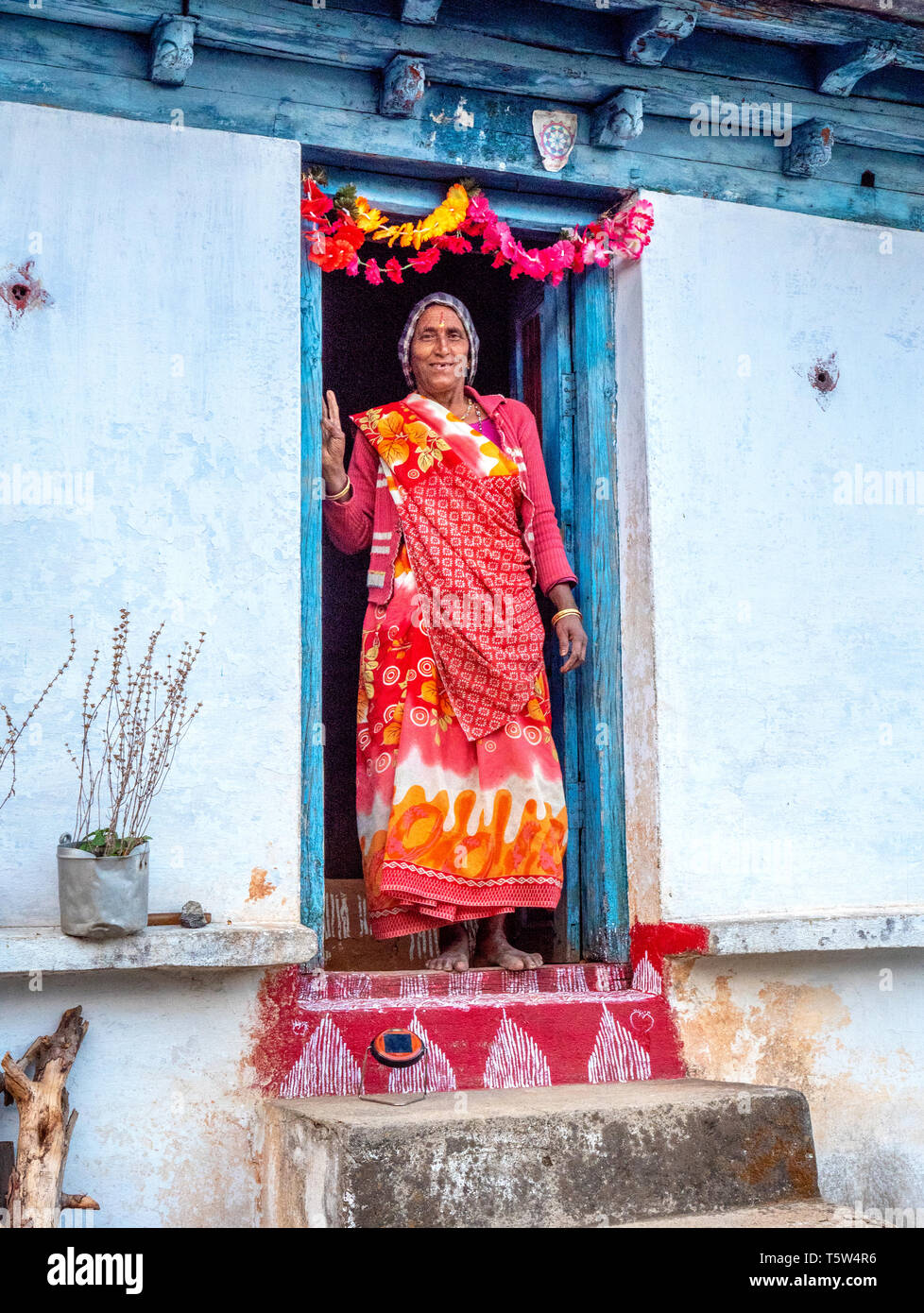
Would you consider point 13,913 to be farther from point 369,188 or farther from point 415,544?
point 369,188

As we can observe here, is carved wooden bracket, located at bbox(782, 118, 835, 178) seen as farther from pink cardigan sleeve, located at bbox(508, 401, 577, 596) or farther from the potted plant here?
the potted plant

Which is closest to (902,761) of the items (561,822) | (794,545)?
(794,545)

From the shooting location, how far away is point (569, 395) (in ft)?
15.9

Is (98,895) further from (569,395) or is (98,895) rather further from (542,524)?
(569,395)

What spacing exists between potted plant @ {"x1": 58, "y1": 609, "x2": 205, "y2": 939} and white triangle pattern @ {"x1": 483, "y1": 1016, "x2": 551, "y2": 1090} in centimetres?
112

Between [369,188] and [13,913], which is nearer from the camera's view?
[13,913]

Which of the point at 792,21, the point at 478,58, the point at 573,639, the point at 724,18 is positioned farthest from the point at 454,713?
the point at 792,21

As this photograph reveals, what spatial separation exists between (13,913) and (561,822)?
1.72m

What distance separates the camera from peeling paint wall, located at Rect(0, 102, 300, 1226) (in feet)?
12.1

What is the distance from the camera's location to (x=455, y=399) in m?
4.88

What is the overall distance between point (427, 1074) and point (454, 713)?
1151mm

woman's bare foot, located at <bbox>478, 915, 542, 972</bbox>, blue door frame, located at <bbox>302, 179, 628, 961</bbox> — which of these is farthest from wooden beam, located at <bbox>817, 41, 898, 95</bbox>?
woman's bare foot, located at <bbox>478, 915, 542, 972</bbox>
